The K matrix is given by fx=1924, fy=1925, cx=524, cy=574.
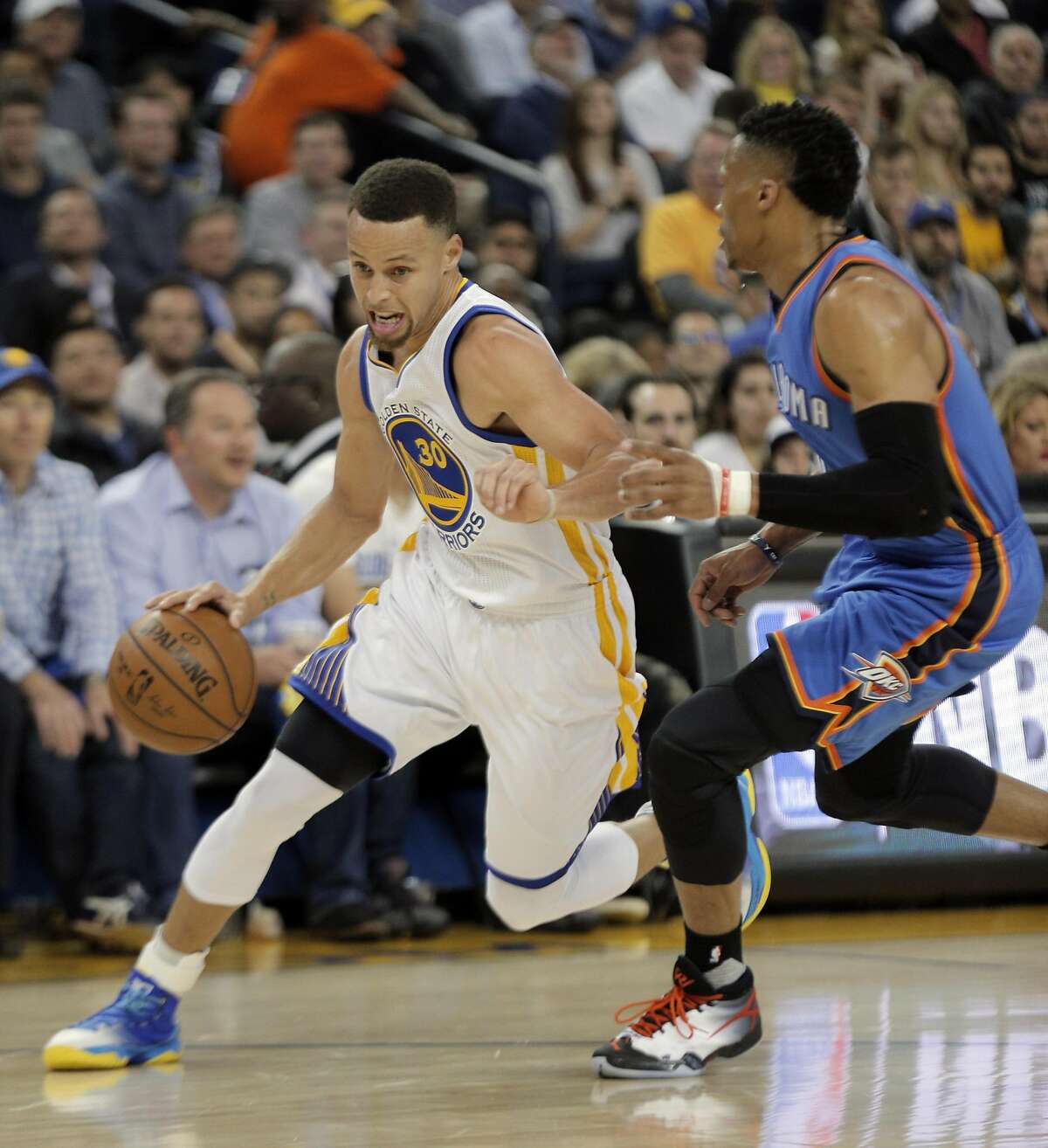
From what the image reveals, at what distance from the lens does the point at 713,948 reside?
418cm

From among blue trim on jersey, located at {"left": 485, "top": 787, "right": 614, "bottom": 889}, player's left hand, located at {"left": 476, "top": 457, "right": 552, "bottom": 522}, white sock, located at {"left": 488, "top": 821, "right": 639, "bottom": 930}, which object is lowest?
white sock, located at {"left": 488, "top": 821, "right": 639, "bottom": 930}

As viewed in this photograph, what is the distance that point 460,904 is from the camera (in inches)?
280

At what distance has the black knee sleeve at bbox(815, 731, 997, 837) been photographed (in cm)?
426

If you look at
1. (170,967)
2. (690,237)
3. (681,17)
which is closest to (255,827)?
(170,967)

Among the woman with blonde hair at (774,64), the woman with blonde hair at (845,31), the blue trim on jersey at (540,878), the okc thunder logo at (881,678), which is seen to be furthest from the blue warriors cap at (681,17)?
the okc thunder logo at (881,678)

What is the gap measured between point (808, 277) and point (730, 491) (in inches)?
27.4

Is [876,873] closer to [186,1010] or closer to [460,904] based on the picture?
[460,904]

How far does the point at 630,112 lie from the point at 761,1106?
9045 mm

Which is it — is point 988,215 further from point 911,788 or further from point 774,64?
point 911,788

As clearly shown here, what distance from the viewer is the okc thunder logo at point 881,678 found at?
12.9 ft

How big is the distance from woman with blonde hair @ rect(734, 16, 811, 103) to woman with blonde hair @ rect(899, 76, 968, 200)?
716 mm

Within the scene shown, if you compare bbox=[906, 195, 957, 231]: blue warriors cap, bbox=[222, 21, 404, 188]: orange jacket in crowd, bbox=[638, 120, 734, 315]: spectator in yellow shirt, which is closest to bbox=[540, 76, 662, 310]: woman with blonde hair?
bbox=[638, 120, 734, 315]: spectator in yellow shirt

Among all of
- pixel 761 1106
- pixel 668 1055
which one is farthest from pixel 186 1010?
pixel 761 1106

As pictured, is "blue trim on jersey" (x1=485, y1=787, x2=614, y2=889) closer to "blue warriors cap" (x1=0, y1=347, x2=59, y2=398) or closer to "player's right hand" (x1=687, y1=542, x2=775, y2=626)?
"player's right hand" (x1=687, y1=542, x2=775, y2=626)
